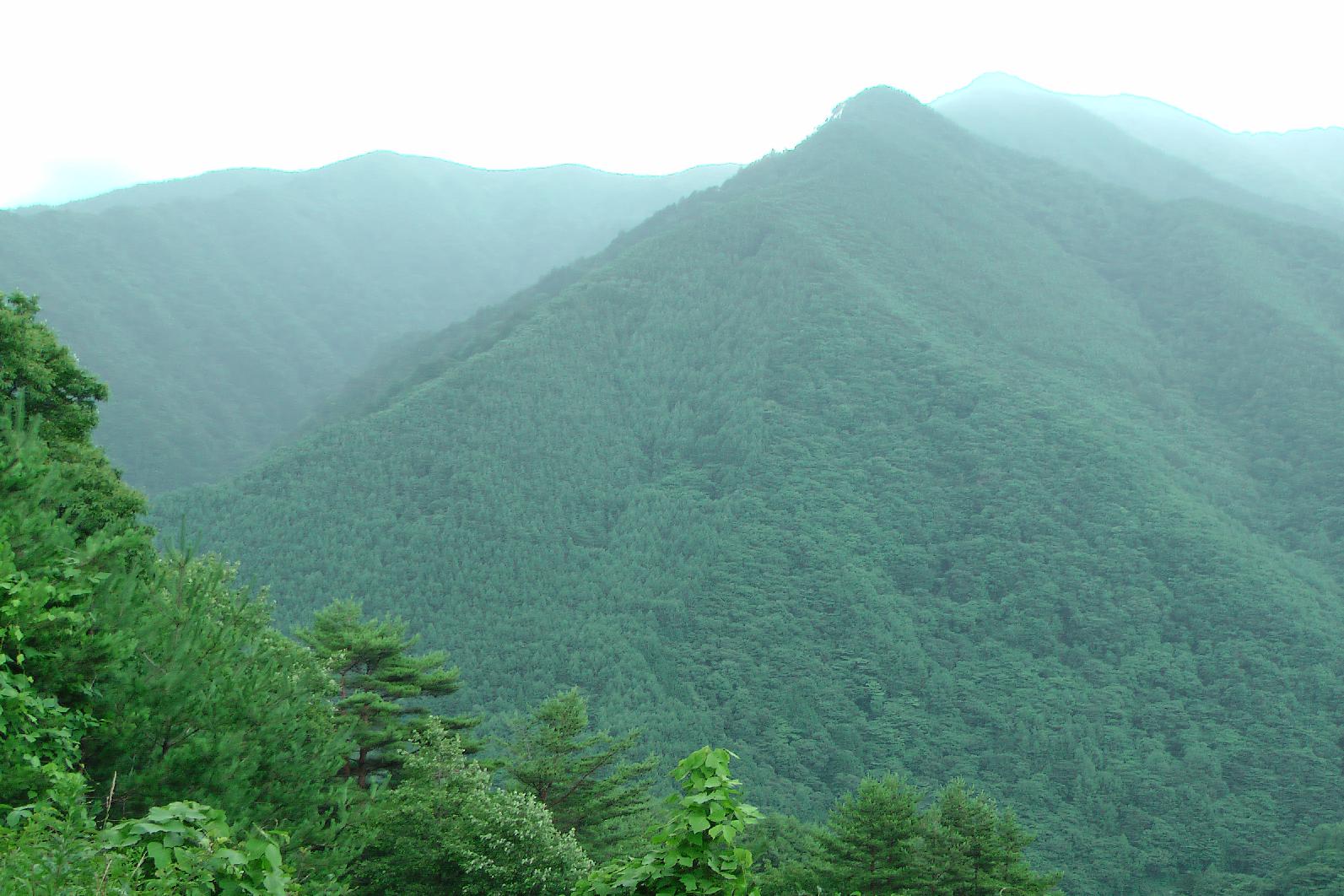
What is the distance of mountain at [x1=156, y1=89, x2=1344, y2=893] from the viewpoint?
50.2 meters

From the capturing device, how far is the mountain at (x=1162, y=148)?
124244mm

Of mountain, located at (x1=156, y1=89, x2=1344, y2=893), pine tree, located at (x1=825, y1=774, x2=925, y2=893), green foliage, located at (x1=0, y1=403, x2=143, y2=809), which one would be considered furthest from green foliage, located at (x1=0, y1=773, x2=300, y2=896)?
mountain, located at (x1=156, y1=89, x2=1344, y2=893)

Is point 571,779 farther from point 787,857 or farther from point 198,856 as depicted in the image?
point 198,856

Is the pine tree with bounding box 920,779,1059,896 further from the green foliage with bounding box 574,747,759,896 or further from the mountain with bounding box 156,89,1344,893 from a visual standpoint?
the mountain with bounding box 156,89,1344,893

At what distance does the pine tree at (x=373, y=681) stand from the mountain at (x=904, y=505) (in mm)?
30350

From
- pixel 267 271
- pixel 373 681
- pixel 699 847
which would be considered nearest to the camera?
pixel 699 847

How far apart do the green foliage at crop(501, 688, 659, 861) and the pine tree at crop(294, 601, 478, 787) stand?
2379mm

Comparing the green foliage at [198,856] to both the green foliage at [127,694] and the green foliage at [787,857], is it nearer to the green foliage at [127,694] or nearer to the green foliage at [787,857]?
the green foliage at [127,694]

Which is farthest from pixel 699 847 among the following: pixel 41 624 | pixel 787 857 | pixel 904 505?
pixel 904 505

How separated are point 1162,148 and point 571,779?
181297mm

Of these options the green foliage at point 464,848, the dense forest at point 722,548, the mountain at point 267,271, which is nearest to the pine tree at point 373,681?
the dense forest at point 722,548

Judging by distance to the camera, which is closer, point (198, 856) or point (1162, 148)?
point (198, 856)

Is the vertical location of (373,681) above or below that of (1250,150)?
below

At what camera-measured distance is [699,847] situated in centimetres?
433
